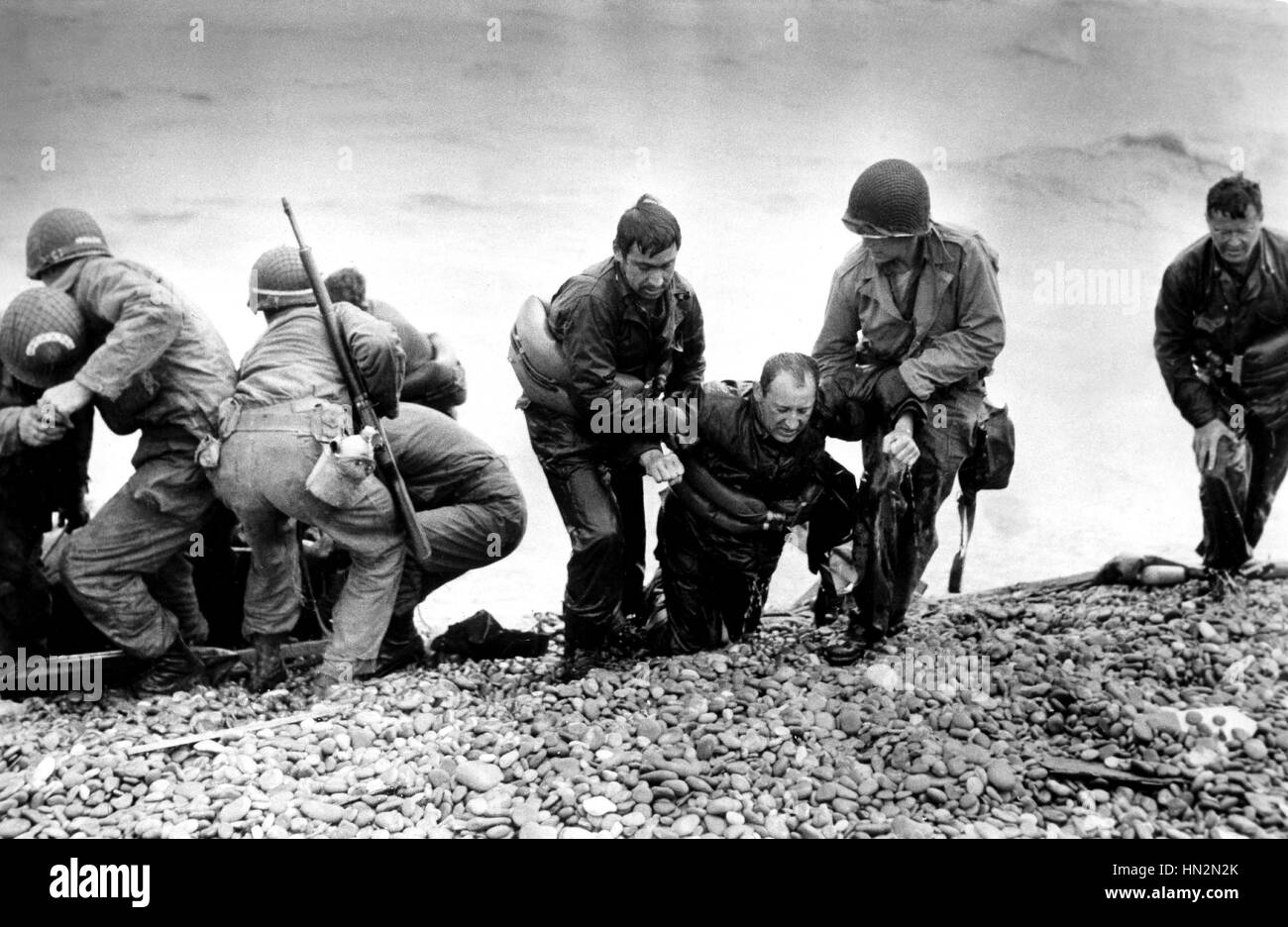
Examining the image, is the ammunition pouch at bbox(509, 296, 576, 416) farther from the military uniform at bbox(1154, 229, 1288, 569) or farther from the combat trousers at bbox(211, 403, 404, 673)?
the military uniform at bbox(1154, 229, 1288, 569)

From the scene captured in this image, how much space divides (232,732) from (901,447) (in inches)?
97.1

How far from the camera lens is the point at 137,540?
4.70 meters

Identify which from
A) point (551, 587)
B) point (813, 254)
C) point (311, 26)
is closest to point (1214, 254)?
point (813, 254)

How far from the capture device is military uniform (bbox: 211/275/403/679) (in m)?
4.60

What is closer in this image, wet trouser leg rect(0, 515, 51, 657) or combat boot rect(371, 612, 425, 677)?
wet trouser leg rect(0, 515, 51, 657)

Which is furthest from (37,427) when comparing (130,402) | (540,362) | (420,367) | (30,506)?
(540,362)

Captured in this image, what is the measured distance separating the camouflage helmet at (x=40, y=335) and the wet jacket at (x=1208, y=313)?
3.97 metres

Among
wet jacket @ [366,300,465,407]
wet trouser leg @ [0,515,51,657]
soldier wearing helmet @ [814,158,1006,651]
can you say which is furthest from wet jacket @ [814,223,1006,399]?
wet trouser leg @ [0,515,51,657]

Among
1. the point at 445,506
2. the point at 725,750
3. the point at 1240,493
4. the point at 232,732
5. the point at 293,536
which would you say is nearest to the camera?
the point at 725,750

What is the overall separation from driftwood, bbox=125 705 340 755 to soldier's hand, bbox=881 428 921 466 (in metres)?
2.11

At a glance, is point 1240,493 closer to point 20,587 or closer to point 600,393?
point 600,393

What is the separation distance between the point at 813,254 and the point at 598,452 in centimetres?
125

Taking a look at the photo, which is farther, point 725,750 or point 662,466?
point 662,466

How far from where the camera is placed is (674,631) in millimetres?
5027
